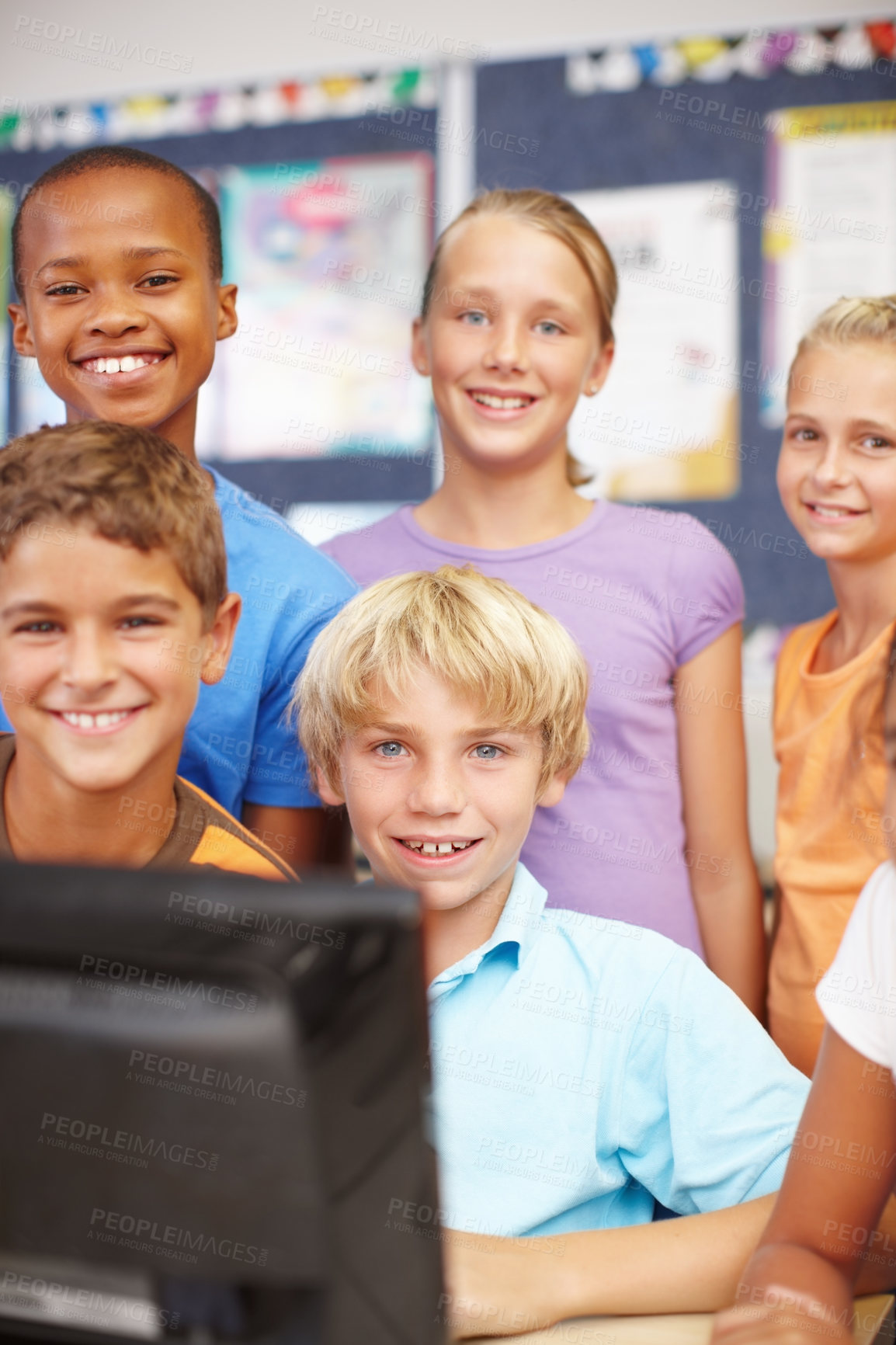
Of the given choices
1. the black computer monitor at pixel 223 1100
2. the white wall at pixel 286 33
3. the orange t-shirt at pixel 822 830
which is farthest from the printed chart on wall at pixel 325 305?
the black computer monitor at pixel 223 1100

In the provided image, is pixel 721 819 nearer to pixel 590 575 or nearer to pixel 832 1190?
pixel 590 575

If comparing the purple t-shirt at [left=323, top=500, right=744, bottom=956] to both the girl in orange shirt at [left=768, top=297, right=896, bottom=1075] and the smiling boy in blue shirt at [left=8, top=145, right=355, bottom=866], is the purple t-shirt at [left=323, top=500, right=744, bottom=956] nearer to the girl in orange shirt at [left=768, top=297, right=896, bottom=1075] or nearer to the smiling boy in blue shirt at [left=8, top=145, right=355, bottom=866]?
the girl in orange shirt at [left=768, top=297, right=896, bottom=1075]

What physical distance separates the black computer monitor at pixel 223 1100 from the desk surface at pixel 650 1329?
322 millimetres

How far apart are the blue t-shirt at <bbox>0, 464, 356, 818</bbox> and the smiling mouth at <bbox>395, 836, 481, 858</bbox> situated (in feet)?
0.41

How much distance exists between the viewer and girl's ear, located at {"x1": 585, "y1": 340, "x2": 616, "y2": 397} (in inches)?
52.5

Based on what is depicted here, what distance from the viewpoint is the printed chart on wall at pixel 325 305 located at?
2.30 metres

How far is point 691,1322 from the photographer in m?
0.74

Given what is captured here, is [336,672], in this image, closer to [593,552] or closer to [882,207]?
[593,552]

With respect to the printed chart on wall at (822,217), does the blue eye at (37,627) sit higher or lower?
lower

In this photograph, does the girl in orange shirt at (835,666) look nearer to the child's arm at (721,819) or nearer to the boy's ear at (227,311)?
the child's arm at (721,819)

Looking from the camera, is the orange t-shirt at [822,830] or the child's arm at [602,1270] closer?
the child's arm at [602,1270]

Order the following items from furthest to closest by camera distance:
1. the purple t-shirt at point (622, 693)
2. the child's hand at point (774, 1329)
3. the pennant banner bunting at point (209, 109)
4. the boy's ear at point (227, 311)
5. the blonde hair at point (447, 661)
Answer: the pennant banner bunting at point (209, 109), the purple t-shirt at point (622, 693), the boy's ear at point (227, 311), the blonde hair at point (447, 661), the child's hand at point (774, 1329)

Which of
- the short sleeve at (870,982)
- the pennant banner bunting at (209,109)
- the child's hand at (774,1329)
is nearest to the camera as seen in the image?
the child's hand at (774,1329)

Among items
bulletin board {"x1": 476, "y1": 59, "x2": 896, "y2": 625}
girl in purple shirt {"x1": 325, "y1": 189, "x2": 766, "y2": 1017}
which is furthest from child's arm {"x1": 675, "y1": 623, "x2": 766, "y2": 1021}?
bulletin board {"x1": 476, "y1": 59, "x2": 896, "y2": 625}
